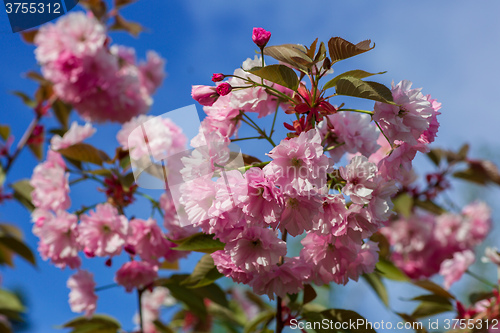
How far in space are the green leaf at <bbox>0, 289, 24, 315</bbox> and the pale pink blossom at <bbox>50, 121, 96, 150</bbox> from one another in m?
0.98

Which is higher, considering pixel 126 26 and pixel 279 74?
pixel 126 26

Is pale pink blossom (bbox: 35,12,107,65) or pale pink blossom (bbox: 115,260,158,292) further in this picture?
pale pink blossom (bbox: 35,12,107,65)

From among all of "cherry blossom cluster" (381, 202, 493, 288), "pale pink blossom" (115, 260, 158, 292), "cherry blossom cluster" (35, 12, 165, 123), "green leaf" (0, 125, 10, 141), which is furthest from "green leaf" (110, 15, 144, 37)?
"cherry blossom cluster" (381, 202, 493, 288)

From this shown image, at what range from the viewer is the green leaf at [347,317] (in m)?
1.16

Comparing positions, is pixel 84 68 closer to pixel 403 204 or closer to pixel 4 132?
pixel 4 132

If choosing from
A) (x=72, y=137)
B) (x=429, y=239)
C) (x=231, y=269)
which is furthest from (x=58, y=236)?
(x=429, y=239)

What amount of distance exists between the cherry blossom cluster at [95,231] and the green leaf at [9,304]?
712mm

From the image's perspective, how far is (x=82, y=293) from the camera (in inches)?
66.9

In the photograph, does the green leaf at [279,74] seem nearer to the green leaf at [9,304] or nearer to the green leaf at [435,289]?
the green leaf at [435,289]

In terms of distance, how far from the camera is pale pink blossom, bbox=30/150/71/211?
162 cm

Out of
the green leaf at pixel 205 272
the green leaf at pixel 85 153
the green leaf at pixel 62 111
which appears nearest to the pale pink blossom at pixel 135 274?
the green leaf at pixel 205 272

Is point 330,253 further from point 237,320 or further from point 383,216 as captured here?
point 237,320

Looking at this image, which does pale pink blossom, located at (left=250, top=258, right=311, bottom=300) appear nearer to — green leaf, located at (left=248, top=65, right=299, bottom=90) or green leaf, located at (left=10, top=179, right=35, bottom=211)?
green leaf, located at (left=248, top=65, right=299, bottom=90)

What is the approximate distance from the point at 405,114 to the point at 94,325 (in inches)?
61.1
